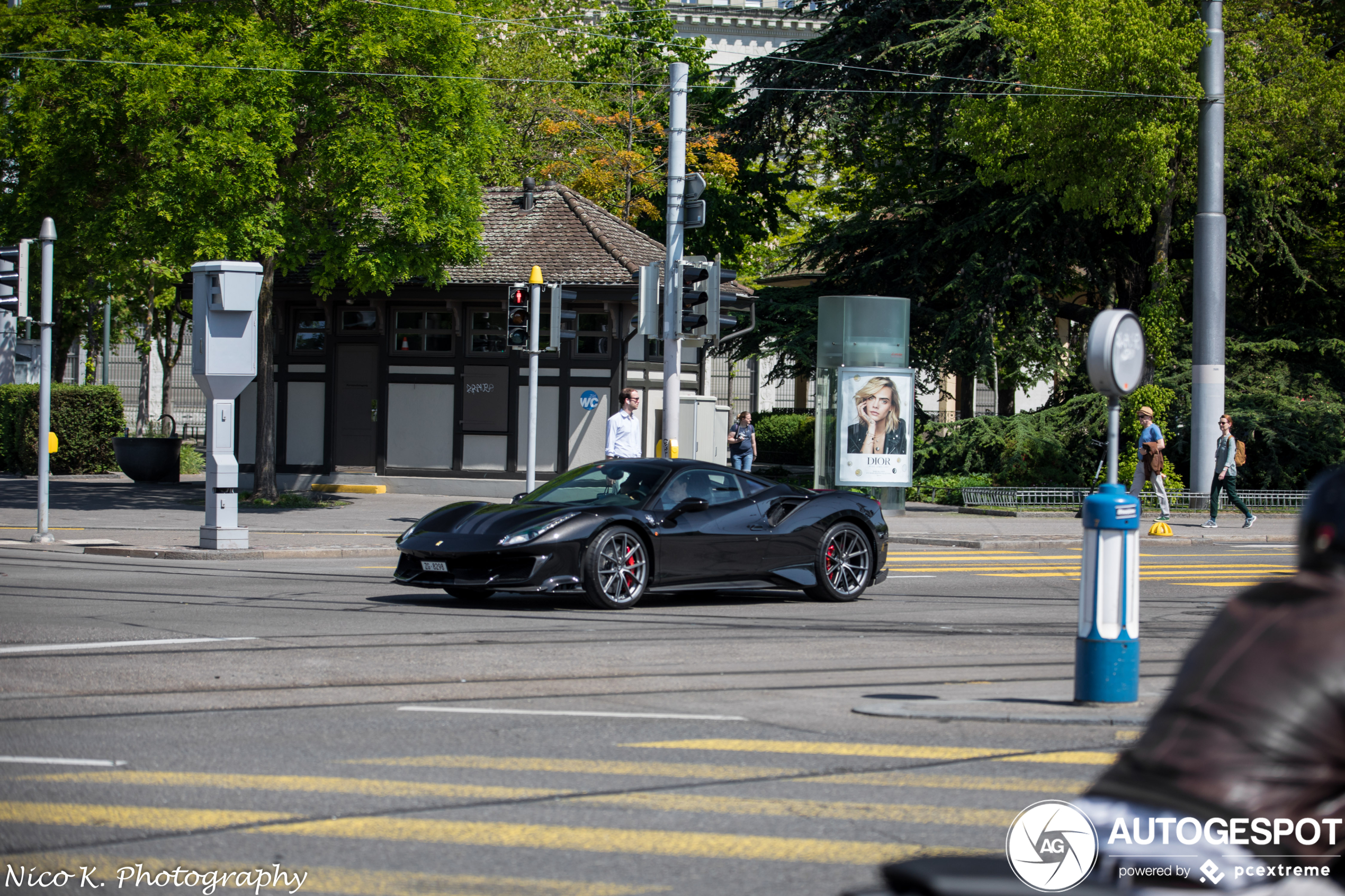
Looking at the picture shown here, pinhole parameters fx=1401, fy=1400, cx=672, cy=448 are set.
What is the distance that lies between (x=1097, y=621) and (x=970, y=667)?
1846 millimetres

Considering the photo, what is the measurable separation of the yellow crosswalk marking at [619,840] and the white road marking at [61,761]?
1379 millimetres

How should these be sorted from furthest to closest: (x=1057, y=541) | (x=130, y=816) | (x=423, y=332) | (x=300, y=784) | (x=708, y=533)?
(x=423, y=332)
(x=1057, y=541)
(x=708, y=533)
(x=300, y=784)
(x=130, y=816)

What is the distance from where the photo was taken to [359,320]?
95.1 ft

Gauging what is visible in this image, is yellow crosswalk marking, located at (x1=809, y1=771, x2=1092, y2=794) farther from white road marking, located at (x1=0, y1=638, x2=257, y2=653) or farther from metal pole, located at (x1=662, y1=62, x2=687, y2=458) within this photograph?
metal pole, located at (x1=662, y1=62, x2=687, y2=458)

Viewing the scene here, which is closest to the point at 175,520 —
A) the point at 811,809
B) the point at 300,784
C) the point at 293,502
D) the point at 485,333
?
the point at 293,502

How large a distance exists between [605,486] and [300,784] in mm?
6970

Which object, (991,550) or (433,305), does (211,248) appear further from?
(991,550)

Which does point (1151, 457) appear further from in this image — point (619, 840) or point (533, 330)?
point (619, 840)

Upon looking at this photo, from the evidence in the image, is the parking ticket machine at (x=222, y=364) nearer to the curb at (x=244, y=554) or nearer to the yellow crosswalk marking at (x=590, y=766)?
the curb at (x=244, y=554)

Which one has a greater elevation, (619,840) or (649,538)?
(649,538)

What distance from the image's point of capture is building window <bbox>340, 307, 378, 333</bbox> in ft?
94.6

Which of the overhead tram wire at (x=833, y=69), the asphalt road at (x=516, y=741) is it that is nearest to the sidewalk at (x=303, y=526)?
the asphalt road at (x=516, y=741)

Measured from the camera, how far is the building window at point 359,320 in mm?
28844

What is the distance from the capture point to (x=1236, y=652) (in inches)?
90.6
